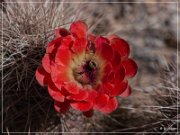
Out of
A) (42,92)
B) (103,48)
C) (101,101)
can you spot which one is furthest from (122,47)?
(42,92)

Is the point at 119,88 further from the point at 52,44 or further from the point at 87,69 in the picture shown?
the point at 52,44

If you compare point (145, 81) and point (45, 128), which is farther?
point (145, 81)

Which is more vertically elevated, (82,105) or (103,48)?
(103,48)

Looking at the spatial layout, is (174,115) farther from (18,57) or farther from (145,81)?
(145,81)

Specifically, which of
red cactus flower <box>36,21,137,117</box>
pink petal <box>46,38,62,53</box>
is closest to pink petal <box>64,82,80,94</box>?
red cactus flower <box>36,21,137,117</box>

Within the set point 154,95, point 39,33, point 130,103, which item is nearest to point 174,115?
point 154,95

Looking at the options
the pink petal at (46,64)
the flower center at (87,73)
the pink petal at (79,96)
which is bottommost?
the pink petal at (79,96)

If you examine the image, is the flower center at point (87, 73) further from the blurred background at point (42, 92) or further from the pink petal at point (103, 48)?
the blurred background at point (42, 92)

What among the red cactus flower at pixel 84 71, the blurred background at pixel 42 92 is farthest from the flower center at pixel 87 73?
the blurred background at pixel 42 92
